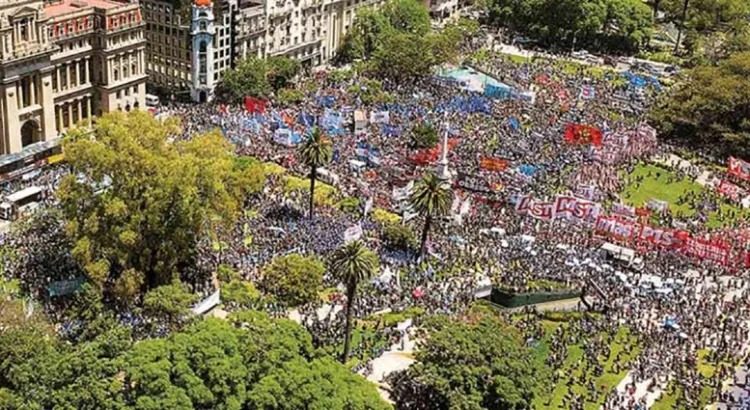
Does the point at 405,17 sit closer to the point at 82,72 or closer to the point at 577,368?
the point at 82,72

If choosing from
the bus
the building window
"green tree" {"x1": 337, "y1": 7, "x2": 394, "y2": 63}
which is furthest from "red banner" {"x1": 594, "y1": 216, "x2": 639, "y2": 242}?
"green tree" {"x1": 337, "y1": 7, "x2": 394, "y2": 63}

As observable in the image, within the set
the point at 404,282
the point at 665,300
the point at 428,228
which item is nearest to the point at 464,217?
the point at 428,228

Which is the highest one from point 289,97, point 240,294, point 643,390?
point 289,97

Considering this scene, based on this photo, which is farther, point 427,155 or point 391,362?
point 427,155

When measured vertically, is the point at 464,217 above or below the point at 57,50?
below

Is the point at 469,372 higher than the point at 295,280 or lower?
higher

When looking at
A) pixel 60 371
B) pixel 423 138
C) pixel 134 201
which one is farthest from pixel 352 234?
pixel 60 371

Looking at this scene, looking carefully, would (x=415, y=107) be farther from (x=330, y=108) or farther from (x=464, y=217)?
(x=464, y=217)

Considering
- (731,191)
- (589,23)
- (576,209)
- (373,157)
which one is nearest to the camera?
(576,209)
